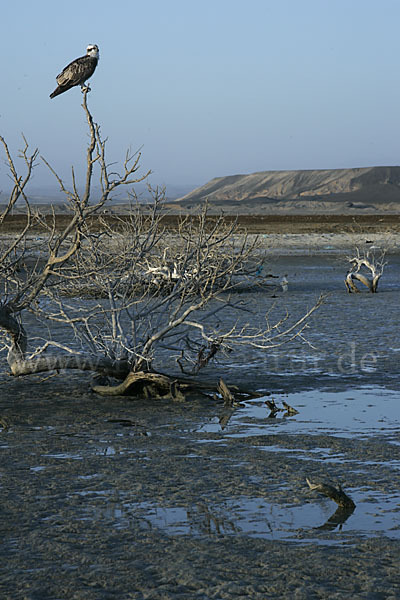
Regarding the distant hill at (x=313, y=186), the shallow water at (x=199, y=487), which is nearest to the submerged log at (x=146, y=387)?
the shallow water at (x=199, y=487)

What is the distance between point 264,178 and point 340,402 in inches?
6908

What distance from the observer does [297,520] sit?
539cm

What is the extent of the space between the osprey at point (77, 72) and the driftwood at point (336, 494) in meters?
4.86

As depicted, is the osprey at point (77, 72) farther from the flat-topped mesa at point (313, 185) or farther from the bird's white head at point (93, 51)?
the flat-topped mesa at point (313, 185)

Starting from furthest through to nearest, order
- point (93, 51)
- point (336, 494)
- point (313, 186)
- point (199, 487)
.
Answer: point (313, 186) → point (93, 51) → point (199, 487) → point (336, 494)

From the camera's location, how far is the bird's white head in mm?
8961

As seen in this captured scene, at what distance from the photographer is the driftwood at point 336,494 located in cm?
557

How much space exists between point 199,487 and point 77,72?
4474mm

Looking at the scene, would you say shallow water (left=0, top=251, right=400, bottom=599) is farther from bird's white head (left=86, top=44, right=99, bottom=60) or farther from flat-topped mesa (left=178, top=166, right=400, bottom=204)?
flat-topped mesa (left=178, top=166, right=400, bottom=204)

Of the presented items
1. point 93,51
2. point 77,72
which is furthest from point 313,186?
point 77,72

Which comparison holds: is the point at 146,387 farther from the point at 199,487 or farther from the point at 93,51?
the point at 93,51

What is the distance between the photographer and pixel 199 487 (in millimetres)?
6070

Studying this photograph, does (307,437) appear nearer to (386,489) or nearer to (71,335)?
(386,489)

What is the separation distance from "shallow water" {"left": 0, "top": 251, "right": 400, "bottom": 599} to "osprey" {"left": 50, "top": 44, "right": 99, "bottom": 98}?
10.4 ft
